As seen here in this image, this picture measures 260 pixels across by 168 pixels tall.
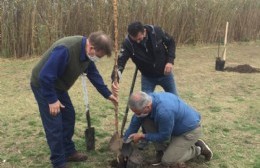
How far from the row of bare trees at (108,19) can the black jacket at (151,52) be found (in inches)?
264

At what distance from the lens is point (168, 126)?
425cm

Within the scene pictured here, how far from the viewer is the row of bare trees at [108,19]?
1113cm

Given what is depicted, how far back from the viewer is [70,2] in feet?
39.3

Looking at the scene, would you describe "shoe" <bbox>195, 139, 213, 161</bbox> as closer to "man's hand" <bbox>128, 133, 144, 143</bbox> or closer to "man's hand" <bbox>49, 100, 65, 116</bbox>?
"man's hand" <bbox>128, 133, 144, 143</bbox>

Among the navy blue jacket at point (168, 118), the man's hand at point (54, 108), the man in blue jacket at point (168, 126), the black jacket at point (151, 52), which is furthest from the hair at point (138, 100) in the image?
the black jacket at point (151, 52)

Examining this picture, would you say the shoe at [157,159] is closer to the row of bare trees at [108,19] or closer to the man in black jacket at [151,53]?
the man in black jacket at [151,53]

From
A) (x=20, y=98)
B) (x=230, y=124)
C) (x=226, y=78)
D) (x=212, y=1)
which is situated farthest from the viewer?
(x=212, y=1)

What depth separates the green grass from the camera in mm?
5039

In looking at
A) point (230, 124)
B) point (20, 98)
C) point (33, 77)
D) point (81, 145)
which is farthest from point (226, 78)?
point (33, 77)

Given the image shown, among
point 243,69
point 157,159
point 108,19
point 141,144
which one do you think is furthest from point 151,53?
point 108,19

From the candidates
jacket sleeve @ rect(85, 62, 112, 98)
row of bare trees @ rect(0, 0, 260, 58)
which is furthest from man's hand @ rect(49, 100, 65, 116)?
row of bare trees @ rect(0, 0, 260, 58)

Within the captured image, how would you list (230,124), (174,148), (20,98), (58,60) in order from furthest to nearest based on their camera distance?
(20,98)
(230,124)
(174,148)
(58,60)

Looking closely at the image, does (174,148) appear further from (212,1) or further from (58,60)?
(212,1)

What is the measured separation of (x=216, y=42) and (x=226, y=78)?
591 cm
